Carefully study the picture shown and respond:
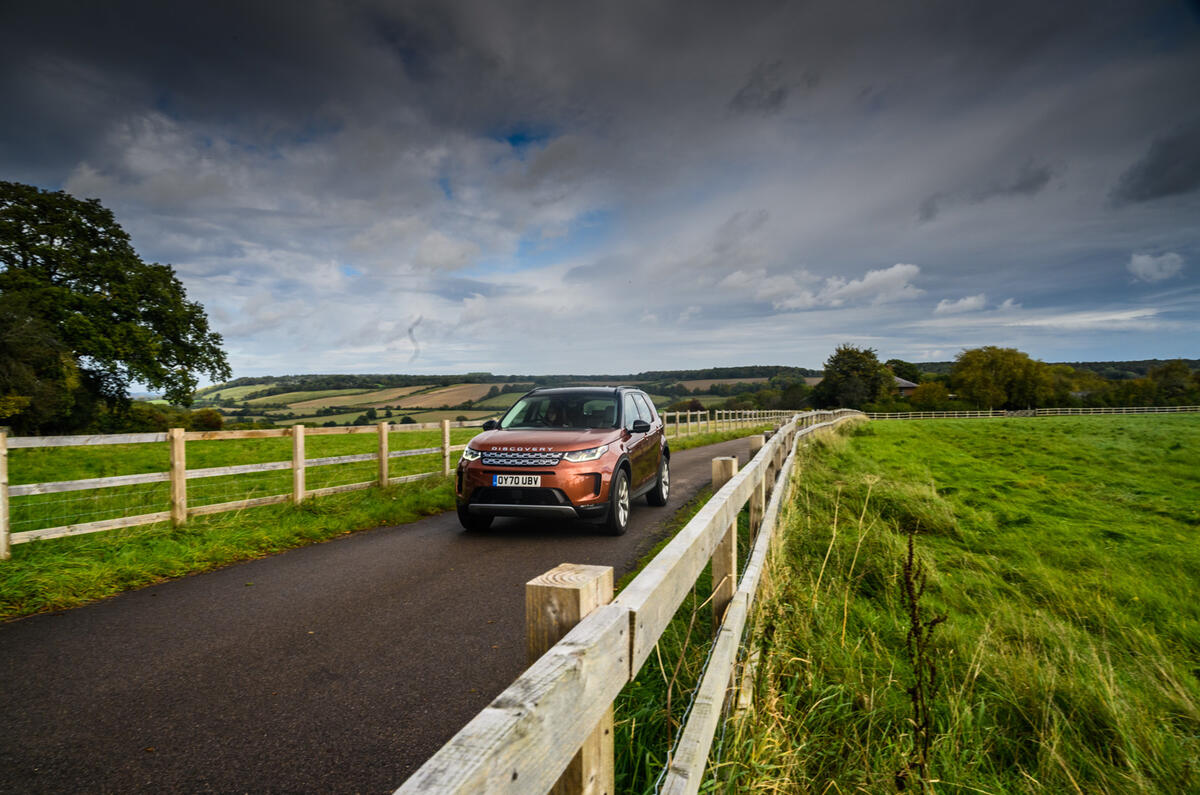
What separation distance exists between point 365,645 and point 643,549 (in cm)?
313

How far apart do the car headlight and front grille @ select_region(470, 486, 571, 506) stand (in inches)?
15.7

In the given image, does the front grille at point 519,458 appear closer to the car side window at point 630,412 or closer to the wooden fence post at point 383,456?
the car side window at point 630,412

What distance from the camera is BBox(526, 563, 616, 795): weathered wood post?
1.26m

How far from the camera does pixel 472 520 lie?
731 centimetres

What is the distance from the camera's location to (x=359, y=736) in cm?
287

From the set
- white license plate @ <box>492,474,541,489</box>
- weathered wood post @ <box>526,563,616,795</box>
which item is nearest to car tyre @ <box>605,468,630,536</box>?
white license plate @ <box>492,474,541,489</box>

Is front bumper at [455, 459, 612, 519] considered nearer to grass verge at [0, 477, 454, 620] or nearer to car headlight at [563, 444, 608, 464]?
car headlight at [563, 444, 608, 464]

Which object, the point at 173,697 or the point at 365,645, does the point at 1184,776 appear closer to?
the point at 365,645

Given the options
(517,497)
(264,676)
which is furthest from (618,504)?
(264,676)

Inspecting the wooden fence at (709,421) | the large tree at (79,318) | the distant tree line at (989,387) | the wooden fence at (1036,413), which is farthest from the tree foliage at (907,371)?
the large tree at (79,318)

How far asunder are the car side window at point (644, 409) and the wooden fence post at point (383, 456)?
13.6 feet

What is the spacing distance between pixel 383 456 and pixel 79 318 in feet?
74.1

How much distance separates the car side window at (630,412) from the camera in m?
8.09

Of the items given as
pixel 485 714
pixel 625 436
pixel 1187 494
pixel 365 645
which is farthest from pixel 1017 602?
pixel 1187 494
